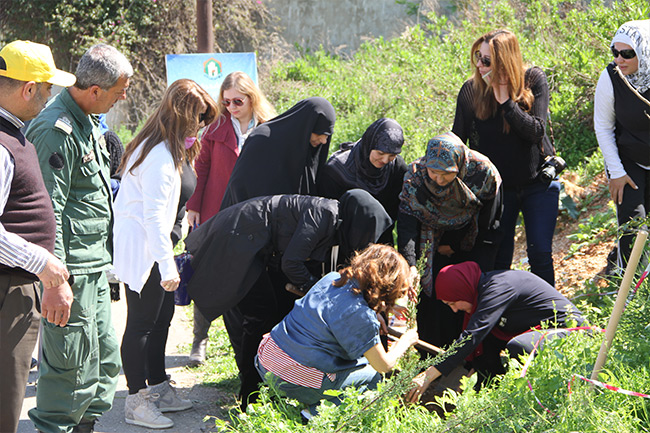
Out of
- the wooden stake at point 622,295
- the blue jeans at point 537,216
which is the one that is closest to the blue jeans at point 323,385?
the wooden stake at point 622,295

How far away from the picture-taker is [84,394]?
3.45 m

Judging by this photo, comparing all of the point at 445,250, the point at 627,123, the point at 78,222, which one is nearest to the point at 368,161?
the point at 445,250

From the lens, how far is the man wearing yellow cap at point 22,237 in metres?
2.88

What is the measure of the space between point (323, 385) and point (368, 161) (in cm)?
A: 148

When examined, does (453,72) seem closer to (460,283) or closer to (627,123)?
(627,123)

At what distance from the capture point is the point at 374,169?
4.39 metres

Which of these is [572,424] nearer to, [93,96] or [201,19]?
[93,96]

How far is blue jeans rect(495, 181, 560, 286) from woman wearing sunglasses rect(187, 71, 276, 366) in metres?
1.80

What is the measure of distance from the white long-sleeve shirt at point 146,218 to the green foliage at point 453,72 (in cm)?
419

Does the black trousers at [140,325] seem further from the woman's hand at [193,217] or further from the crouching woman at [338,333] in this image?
the woman's hand at [193,217]

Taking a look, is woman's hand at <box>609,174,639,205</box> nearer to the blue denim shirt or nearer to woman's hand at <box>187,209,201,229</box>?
the blue denim shirt

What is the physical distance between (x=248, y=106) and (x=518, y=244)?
9.71 feet

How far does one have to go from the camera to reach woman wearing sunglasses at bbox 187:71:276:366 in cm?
505

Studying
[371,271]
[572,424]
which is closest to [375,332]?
[371,271]
